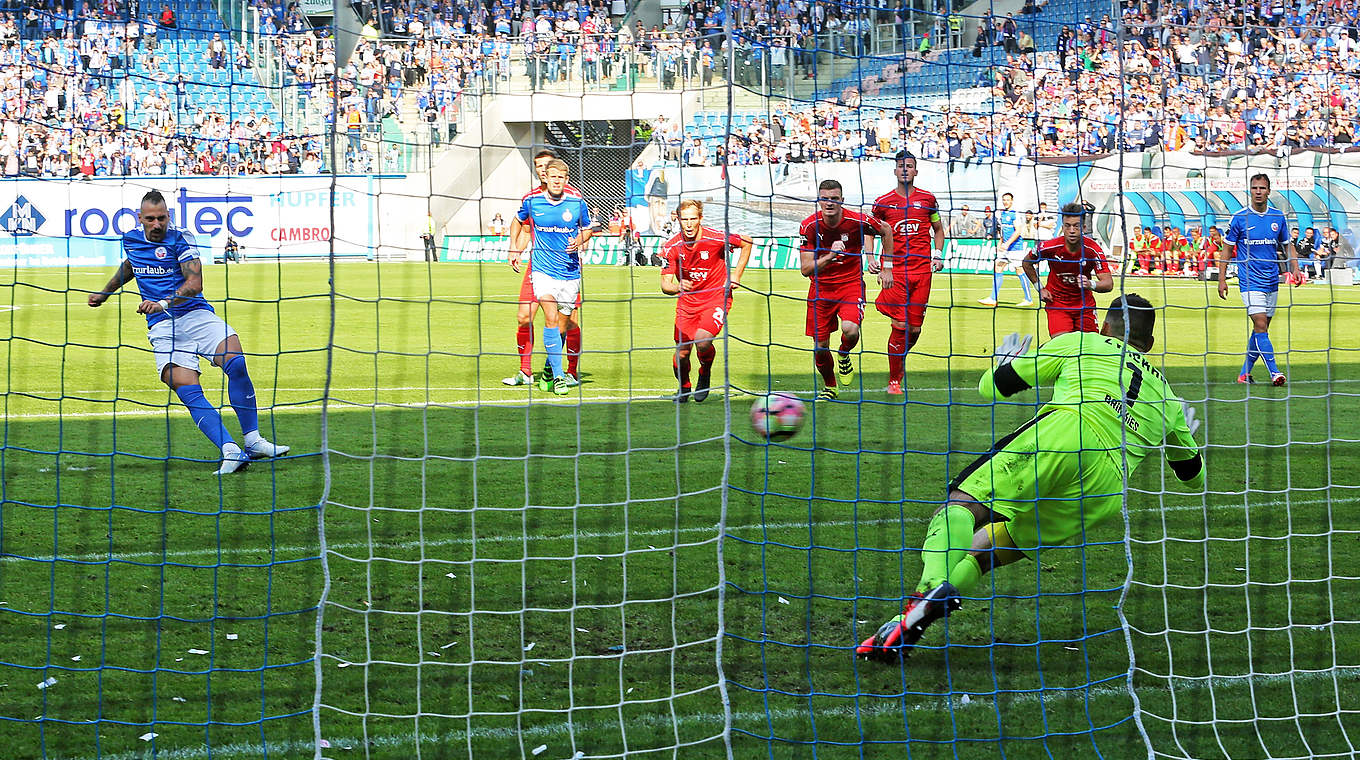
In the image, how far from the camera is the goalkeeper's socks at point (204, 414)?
7656 millimetres

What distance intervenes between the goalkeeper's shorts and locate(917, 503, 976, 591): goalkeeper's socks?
111 millimetres

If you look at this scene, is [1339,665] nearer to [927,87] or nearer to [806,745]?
[806,745]

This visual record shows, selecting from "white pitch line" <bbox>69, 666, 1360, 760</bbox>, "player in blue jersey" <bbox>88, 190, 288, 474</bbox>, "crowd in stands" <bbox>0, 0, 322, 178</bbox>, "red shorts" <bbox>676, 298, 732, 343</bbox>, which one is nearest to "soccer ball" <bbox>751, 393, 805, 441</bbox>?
"red shorts" <bbox>676, 298, 732, 343</bbox>

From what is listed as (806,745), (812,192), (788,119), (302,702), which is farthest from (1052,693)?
(812,192)

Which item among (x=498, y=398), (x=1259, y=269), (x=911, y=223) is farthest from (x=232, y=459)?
(x=1259, y=269)

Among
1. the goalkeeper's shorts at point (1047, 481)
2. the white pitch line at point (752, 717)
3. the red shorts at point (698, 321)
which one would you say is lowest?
the white pitch line at point (752, 717)

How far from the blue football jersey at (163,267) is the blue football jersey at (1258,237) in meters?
8.69

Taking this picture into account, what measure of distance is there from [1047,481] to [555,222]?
22.0ft

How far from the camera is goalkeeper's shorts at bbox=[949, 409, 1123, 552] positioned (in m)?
4.75

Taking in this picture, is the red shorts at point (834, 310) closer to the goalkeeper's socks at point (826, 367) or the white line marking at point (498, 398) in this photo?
the goalkeeper's socks at point (826, 367)

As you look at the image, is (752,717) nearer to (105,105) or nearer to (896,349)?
(105,105)

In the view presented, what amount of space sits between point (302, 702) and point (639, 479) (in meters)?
3.54

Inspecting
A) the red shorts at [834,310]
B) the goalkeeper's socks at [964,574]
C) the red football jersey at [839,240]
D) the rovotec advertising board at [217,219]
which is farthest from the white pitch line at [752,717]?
the rovotec advertising board at [217,219]

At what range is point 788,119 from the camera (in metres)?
8.30
